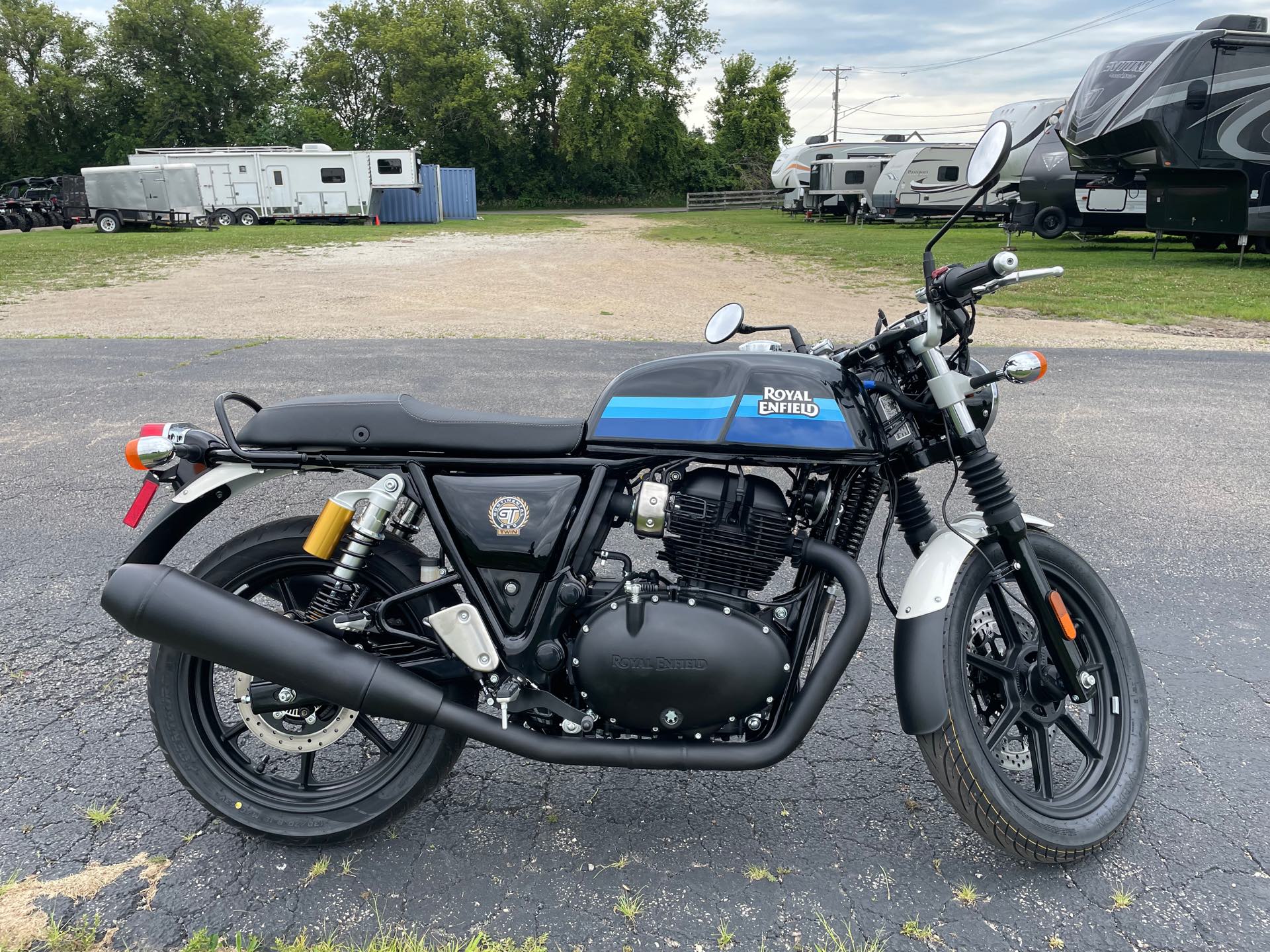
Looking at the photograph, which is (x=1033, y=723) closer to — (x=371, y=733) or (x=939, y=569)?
(x=939, y=569)

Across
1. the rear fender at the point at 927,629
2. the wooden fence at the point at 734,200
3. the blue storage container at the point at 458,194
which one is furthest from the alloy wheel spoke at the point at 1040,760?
the wooden fence at the point at 734,200

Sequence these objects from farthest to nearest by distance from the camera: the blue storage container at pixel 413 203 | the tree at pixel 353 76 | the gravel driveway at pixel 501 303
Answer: the tree at pixel 353 76 < the blue storage container at pixel 413 203 < the gravel driveway at pixel 501 303

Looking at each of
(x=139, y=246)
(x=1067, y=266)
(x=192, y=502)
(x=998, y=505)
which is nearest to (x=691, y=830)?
(x=998, y=505)

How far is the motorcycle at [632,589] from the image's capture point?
2.21 meters

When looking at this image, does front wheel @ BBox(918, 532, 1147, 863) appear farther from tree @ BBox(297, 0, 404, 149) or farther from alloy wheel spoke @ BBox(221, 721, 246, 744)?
tree @ BBox(297, 0, 404, 149)

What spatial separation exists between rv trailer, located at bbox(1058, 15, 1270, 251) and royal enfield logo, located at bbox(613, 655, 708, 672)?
56.7ft

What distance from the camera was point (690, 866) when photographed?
7.75ft

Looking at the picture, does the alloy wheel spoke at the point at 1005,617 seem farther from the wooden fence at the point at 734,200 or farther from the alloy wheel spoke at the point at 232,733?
the wooden fence at the point at 734,200

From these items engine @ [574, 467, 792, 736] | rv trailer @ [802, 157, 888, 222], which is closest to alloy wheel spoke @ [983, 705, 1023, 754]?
engine @ [574, 467, 792, 736]

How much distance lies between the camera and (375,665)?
2.28 metres

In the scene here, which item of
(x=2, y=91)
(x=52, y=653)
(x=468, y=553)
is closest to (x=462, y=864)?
(x=468, y=553)

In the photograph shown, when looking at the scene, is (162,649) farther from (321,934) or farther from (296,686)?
(321,934)

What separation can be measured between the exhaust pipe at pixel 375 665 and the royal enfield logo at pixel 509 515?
464 mm

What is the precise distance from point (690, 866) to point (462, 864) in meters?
0.61
